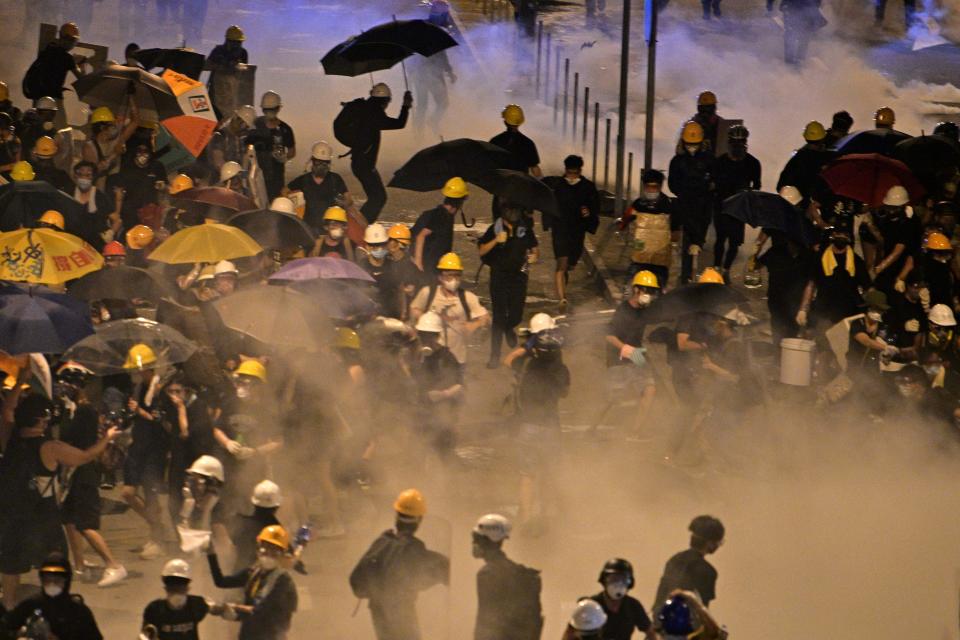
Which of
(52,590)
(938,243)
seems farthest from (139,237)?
(938,243)

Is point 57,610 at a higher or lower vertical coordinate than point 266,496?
lower

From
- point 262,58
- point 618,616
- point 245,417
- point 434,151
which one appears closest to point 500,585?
point 618,616

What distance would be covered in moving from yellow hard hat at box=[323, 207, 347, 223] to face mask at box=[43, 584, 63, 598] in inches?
244

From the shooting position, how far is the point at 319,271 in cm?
1495

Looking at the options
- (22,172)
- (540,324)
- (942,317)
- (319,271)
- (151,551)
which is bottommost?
(151,551)

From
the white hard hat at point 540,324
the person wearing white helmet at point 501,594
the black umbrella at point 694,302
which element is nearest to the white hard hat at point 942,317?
the black umbrella at point 694,302

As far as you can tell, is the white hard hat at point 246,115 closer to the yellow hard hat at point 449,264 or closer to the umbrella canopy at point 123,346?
the yellow hard hat at point 449,264

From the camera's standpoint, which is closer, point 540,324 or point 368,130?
point 540,324

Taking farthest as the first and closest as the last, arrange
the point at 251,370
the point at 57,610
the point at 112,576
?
the point at 251,370 → the point at 112,576 → the point at 57,610

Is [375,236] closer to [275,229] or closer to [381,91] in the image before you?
[275,229]

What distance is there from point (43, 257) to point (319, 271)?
6.36ft

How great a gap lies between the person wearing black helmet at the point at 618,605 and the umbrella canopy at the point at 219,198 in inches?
281

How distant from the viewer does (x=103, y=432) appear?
43.8 feet

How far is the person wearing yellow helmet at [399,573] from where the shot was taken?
11.4m
